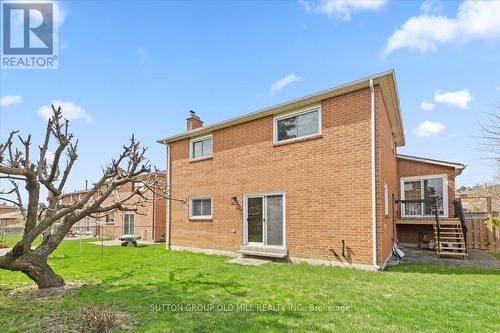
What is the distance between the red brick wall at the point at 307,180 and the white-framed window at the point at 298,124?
0.24 metres

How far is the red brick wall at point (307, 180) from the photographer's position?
27.2 ft

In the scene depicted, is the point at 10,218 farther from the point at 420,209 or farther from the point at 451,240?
the point at 451,240

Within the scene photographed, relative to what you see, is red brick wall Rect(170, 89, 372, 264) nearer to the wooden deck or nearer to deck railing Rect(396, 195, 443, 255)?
the wooden deck

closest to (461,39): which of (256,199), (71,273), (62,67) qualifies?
(256,199)

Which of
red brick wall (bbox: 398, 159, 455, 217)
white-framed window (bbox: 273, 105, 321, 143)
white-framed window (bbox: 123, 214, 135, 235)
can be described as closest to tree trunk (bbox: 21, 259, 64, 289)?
white-framed window (bbox: 273, 105, 321, 143)

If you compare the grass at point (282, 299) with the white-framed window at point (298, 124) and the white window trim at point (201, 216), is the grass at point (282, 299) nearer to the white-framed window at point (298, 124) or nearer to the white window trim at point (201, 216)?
the white window trim at point (201, 216)

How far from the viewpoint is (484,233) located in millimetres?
12672

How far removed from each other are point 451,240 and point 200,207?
1046cm

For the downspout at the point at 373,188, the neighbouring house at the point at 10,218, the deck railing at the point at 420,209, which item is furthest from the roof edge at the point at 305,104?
the neighbouring house at the point at 10,218

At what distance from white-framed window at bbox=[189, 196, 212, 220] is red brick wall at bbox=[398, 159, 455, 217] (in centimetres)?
987

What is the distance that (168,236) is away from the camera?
45.8ft

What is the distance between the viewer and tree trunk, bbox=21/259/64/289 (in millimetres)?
6254

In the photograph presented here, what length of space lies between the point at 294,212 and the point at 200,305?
515 centimetres

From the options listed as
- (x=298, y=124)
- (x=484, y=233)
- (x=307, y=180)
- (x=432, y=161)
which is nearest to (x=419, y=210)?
(x=432, y=161)
